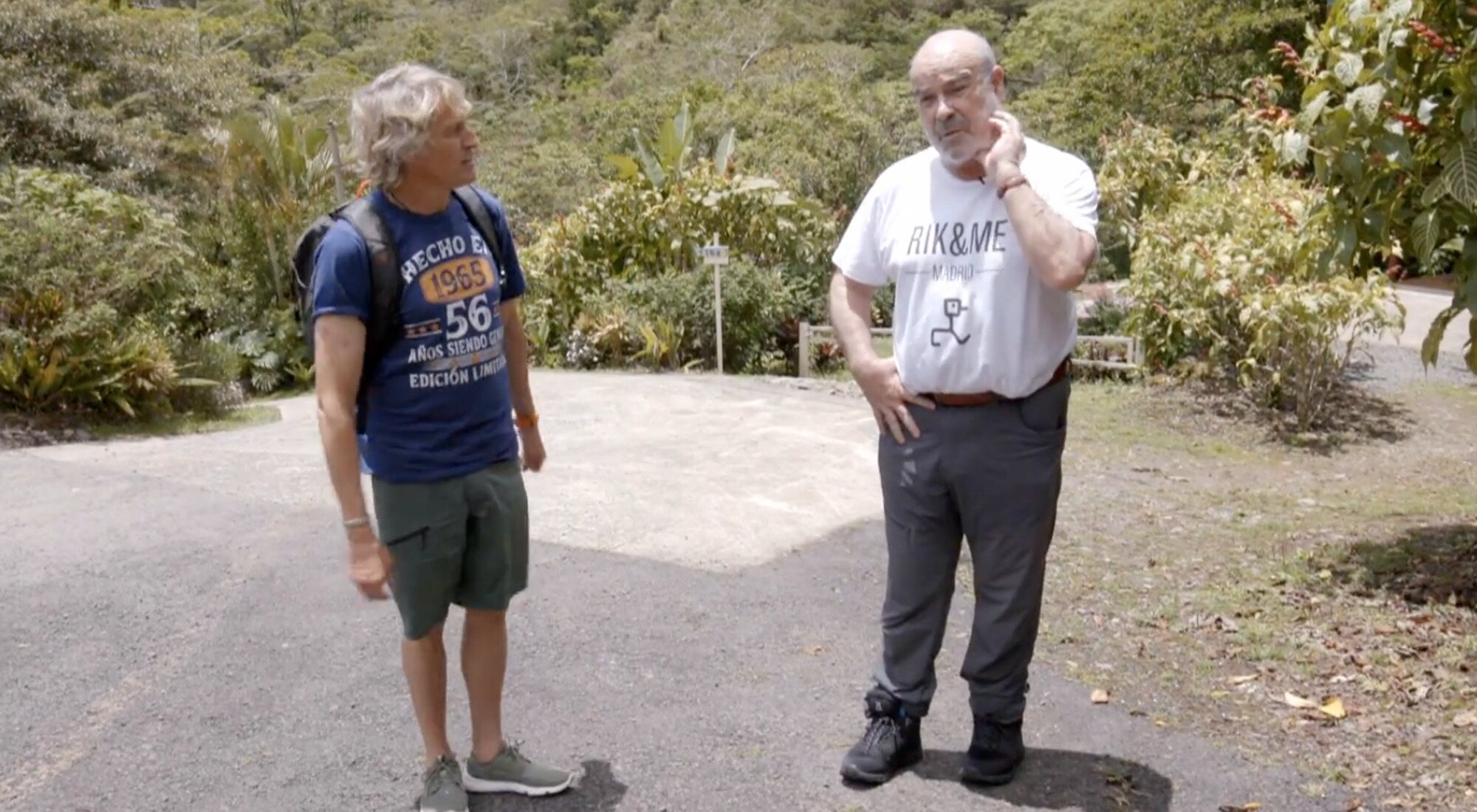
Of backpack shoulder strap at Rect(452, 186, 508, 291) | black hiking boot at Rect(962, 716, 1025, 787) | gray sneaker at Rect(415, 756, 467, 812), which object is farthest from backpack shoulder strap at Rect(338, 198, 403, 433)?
black hiking boot at Rect(962, 716, 1025, 787)

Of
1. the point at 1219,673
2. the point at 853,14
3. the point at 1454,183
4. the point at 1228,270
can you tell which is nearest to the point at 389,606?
the point at 1219,673

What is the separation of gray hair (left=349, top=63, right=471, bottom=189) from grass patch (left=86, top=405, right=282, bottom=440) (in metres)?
8.31

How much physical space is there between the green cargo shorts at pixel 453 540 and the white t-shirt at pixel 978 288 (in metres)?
1.05

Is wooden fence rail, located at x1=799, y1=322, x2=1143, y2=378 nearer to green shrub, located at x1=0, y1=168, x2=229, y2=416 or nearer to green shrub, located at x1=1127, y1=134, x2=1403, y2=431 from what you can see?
green shrub, located at x1=1127, y1=134, x2=1403, y2=431

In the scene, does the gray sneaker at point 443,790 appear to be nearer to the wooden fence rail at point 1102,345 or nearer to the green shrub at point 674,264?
the wooden fence rail at point 1102,345

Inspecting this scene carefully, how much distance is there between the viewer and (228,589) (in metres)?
5.88

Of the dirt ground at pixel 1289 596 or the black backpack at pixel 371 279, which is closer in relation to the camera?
the black backpack at pixel 371 279

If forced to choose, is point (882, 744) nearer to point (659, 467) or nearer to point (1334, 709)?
A: point (1334, 709)

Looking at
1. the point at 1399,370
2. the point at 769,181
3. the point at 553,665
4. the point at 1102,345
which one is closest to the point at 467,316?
the point at 553,665

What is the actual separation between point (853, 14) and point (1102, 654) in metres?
41.4

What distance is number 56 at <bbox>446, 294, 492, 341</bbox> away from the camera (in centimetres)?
344

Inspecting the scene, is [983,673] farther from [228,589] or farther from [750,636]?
[228,589]

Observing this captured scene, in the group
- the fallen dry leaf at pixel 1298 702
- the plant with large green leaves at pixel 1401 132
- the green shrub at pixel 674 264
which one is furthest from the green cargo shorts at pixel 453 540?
the green shrub at pixel 674 264

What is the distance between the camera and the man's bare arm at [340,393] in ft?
10.8
